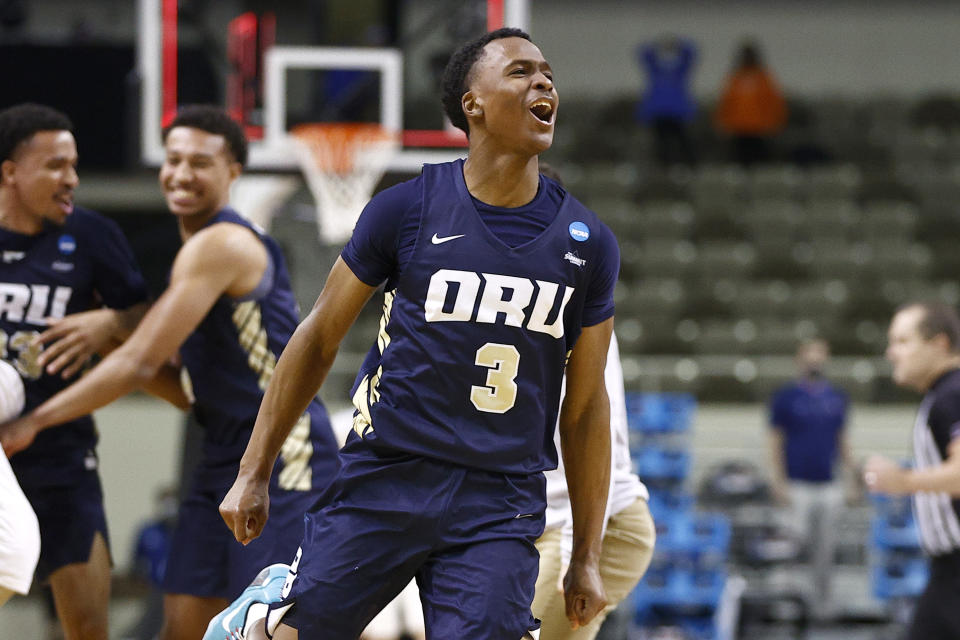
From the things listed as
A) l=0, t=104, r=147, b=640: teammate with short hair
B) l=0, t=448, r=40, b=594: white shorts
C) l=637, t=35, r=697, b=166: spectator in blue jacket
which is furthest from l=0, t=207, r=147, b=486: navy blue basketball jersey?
l=637, t=35, r=697, b=166: spectator in blue jacket

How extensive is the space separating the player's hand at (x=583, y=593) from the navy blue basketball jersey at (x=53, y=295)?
2.02m

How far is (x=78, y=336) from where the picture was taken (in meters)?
4.55

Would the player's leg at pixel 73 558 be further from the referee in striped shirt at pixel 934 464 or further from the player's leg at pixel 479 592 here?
the referee in striped shirt at pixel 934 464

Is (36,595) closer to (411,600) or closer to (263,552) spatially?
(411,600)

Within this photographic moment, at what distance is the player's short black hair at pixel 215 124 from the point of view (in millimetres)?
4652

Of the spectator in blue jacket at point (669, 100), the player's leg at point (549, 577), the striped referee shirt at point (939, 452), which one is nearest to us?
the player's leg at point (549, 577)

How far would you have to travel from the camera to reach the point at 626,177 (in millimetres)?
15891

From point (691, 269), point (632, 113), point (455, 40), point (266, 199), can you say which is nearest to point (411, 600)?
point (266, 199)

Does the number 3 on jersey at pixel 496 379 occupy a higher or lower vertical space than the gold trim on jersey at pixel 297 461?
higher

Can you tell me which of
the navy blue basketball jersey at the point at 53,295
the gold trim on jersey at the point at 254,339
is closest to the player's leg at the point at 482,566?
the gold trim on jersey at the point at 254,339

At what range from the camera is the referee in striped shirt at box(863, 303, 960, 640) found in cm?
517

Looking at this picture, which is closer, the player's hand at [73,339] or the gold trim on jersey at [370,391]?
the gold trim on jersey at [370,391]

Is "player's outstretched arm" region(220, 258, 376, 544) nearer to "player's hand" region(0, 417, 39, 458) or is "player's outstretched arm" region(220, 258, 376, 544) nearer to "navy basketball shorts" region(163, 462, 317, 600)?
"navy basketball shorts" region(163, 462, 317, 600)

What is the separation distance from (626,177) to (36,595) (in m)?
8.06
